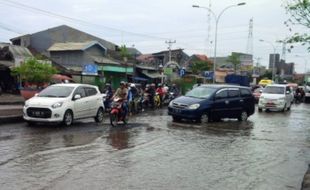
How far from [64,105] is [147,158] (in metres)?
7.18

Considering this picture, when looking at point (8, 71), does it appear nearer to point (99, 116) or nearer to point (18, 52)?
point (18, 52)

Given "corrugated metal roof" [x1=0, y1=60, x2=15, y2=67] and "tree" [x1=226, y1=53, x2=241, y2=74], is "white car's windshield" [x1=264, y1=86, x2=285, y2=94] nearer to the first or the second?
"corrugated metal roof" [x1=0, y1=60, x2=15, y2=67]

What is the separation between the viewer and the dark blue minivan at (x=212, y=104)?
20.8 metres

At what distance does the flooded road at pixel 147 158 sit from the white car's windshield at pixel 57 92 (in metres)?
1.36

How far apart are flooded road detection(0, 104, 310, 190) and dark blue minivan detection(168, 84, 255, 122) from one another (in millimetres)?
2583

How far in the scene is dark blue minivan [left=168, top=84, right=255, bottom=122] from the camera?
2080 centimetres

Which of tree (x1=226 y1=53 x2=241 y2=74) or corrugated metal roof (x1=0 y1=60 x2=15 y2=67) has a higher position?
tree (x1=226 y1=53 x2=241 y2=74)

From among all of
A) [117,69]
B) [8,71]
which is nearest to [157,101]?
[8,71]

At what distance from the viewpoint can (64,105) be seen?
1762 centimetres

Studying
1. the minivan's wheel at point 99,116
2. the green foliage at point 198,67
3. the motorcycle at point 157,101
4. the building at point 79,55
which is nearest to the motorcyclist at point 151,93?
the motorcycle at point 157,101

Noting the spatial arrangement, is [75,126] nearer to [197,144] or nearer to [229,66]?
[197,144]

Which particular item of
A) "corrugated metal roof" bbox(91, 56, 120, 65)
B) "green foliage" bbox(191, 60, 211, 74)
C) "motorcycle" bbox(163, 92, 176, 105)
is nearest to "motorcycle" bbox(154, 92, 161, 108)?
"motorcycle" bbox(163, 92, 176, 105)

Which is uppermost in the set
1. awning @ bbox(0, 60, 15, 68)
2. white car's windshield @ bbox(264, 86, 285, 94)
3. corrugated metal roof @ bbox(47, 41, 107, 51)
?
corrugated metal roof @ bbox(47, 41, 107, 51)

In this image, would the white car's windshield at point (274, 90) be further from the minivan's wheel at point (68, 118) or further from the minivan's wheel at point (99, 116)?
the minivan's wheel at point (68, 118)
